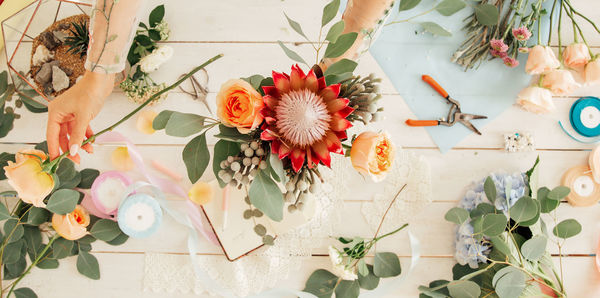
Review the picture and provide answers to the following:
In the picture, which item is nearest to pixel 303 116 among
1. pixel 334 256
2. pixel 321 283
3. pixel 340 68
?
pixel 340 68

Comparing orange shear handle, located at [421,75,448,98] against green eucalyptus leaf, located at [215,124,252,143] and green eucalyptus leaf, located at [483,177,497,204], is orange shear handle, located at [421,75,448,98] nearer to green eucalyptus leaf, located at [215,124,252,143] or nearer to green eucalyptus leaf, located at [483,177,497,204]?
green eucalyptus leaf, located at [483,177,497,204]

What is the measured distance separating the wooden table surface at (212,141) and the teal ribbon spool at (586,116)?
0.02 meters

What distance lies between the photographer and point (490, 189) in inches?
39.6

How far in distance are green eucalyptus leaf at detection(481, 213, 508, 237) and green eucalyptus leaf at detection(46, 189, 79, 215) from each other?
936 millimetres

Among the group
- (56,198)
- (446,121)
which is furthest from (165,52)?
(446,121)

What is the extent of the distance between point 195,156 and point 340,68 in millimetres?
284

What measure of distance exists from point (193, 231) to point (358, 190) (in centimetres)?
43

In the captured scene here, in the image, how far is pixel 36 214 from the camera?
1009 mm

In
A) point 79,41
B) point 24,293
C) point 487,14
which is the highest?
point 487,14

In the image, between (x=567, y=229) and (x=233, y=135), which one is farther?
(x=567, y=229)

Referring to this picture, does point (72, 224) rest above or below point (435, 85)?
below

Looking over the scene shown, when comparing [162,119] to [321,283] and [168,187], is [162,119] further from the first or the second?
[321,283]

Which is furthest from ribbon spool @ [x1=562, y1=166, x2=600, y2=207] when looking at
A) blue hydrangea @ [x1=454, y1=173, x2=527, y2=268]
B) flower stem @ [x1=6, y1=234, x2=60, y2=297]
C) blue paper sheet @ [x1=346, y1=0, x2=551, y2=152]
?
flower stem @ [x1=6, y1=234, x2=60, y2=297]

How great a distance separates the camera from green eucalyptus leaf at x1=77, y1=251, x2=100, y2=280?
3.44 ft
